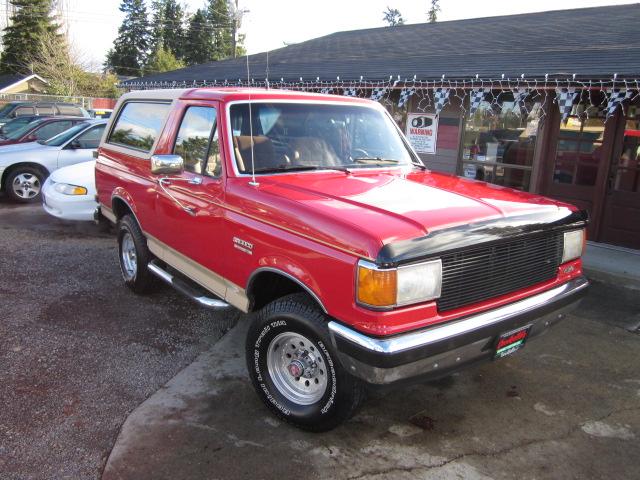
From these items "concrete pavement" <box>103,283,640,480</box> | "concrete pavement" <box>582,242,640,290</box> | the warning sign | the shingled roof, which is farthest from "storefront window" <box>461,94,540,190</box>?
"concrete pavement" <box>103,283,640,480</box>

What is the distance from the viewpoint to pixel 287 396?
325 cm

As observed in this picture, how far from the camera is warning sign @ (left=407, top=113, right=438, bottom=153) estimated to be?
9.66 m

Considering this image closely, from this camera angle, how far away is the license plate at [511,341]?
296 cm

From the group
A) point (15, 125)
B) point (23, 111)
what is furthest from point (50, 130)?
point (23, 111)

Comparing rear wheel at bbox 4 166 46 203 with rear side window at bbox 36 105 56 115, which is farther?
rear side window at bbox 36 105 56 115

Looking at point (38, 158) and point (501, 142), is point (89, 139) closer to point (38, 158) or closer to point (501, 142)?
point (38, 158)

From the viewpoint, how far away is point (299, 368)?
315 centimetres

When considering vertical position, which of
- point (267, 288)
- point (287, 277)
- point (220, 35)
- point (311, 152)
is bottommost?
point (267, 288)

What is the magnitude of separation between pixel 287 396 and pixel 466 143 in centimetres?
714

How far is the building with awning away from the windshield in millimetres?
1944

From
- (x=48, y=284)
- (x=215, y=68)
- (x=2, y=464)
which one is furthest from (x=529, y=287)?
(x=215, y=68)

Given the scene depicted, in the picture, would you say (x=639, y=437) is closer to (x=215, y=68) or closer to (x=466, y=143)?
(x=466, y=143)

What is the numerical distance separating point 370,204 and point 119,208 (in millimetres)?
3437

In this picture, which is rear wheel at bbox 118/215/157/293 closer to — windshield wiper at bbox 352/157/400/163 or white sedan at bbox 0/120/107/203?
windshield wiper at bbox 352/157/400/163
